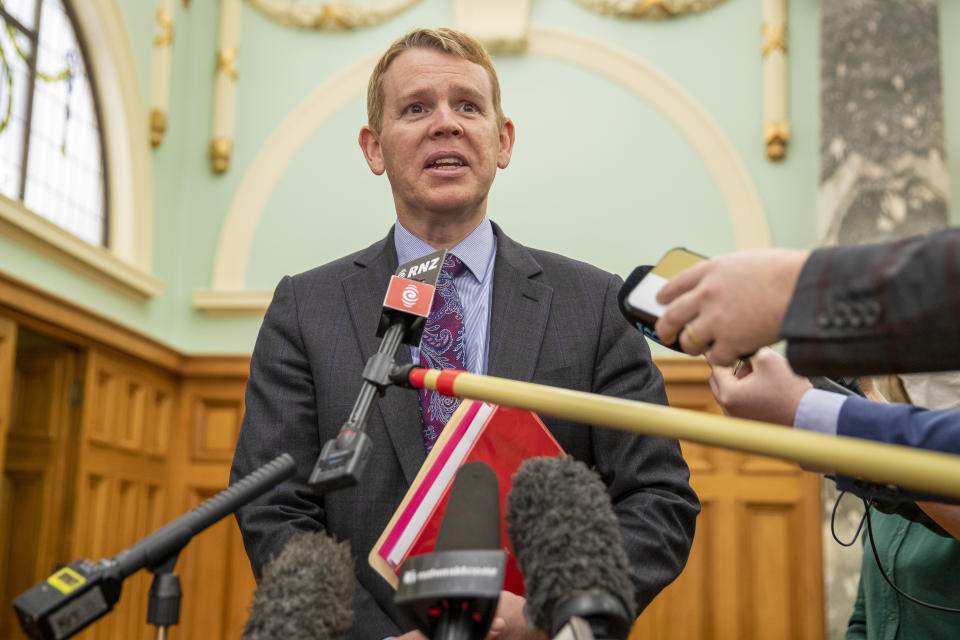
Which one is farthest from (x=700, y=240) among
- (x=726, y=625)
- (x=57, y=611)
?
(x=57, y=611)

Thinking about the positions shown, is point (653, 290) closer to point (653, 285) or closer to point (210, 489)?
point (653, 285)

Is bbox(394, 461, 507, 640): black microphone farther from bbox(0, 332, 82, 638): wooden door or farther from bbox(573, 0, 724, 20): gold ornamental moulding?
bbox(573, 0, 724, 20): gold ornamental moulding

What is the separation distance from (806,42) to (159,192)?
4.24 metres

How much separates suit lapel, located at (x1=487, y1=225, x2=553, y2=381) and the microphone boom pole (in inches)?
28.8

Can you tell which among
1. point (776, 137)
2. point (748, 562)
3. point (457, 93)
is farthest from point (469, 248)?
point (776, 137)

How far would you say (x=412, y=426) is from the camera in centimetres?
173

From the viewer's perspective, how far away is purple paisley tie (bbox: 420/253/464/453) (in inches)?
69.0

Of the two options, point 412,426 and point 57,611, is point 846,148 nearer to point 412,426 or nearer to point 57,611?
point 412,426

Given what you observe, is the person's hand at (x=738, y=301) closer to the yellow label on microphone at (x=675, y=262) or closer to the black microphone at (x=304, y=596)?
the yellow label on microphone at (x=675, y=262)

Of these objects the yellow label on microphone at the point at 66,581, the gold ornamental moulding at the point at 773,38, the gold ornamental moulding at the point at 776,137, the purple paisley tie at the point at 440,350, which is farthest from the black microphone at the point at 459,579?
the gold ornamental moulding at the point at 773,38

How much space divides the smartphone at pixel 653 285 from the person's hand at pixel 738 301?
52 mm

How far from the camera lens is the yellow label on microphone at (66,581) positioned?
98 cm

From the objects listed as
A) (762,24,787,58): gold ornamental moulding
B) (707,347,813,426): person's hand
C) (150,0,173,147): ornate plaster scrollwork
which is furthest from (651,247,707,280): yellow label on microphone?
(150,0,173,147): ornate plaster scrollwork

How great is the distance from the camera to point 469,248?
1.96 metres
